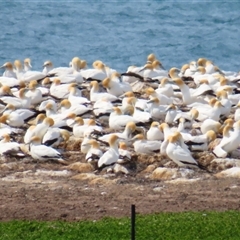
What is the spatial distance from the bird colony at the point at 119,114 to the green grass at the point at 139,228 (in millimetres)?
2559

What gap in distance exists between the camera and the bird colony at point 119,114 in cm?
1488

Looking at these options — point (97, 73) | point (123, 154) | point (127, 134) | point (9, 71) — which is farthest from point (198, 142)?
point (9, 71)

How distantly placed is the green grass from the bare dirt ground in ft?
1.17

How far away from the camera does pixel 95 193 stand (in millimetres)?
13180

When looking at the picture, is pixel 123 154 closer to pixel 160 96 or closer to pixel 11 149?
pixel 11 149

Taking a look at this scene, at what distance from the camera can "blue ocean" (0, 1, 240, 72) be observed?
37.9 meters

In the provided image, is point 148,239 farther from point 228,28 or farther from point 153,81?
point 228,28

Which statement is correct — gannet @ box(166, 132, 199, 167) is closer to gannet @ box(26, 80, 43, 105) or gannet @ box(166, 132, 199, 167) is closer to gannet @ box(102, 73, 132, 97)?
gannet @ box(102, 73, 132, 97)

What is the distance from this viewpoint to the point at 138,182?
13859 millimetres

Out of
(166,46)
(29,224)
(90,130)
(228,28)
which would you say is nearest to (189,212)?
(29,224)

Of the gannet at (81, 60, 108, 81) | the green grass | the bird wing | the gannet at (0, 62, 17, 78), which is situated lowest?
the gannet at (0, 62, 17, 78)

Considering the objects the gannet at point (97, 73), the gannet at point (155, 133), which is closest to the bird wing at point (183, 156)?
the gannet at point (155, 133)

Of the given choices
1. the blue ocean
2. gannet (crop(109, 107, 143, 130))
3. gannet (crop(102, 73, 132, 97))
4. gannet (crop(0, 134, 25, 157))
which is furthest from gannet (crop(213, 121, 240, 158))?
the blue ocean

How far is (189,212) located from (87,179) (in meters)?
2.18
